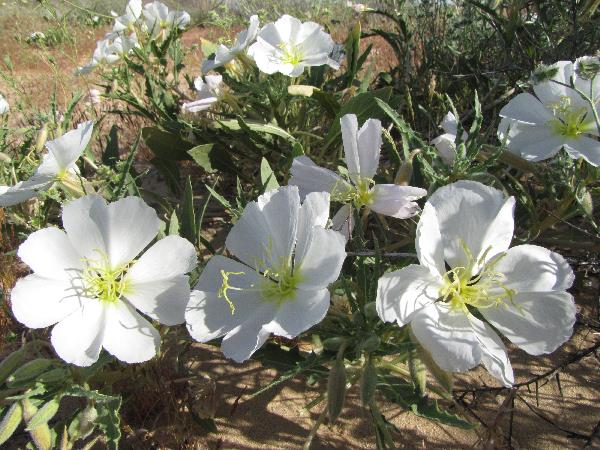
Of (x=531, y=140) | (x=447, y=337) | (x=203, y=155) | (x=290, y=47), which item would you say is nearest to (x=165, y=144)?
(x=203, y=155)

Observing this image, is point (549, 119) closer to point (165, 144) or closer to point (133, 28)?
point (165, 144)

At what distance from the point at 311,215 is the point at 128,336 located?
0.43 m

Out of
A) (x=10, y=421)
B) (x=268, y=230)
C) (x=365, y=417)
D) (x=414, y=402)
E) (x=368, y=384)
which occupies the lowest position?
(x=365, y=417)

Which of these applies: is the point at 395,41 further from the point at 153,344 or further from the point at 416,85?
the point at 153,344

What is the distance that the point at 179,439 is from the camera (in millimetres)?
1346

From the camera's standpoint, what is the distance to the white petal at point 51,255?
1.00m

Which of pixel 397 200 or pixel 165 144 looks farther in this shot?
pixel 165 144

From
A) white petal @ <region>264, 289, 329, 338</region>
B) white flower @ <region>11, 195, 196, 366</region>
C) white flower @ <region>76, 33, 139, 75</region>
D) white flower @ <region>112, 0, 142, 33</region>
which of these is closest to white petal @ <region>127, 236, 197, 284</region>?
white flower @ <region>11, 195, 196, 366</region>

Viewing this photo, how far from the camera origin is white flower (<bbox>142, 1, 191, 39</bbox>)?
261 cm

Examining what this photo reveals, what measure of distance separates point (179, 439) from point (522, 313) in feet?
3.02

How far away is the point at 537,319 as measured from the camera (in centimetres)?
90

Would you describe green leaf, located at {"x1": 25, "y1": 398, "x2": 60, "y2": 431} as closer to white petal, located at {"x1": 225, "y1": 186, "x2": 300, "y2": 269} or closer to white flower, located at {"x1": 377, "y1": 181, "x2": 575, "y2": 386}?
white petal, located at {"x1": 225, "y1": 186, "x2": 300, "y2": 269}

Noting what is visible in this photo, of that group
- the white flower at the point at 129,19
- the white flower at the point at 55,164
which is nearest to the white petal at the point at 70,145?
the white flower at the point at 55,164

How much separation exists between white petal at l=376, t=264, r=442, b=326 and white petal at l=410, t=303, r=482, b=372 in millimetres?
15
